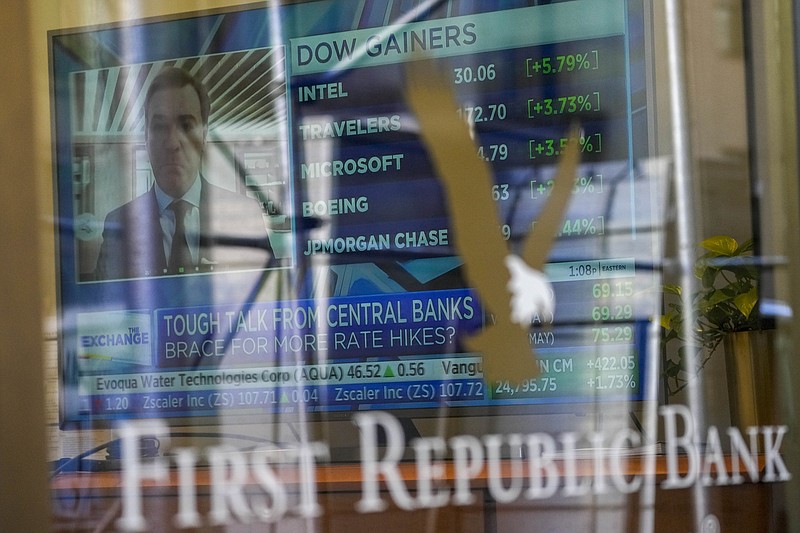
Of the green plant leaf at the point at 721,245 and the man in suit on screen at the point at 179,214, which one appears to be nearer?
the man in suit on screen at the point at 179,214

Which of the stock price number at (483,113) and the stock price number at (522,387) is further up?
the stock price number at (483,113)

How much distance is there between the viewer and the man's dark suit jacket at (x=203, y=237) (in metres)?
1.26

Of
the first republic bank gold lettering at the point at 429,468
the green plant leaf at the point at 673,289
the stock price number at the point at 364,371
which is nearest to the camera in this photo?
the first republic bank gold lettering at the point at 429,468

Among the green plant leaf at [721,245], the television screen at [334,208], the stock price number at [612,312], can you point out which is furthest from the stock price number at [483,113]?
the green plant leaf at [721,245]

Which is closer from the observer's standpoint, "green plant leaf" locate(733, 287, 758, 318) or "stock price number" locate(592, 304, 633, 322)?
"stock price number" locate(592, 304, 633, 322)

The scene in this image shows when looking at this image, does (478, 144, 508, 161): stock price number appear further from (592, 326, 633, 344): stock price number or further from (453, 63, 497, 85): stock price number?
(592, 326, 633, 344): stock price number

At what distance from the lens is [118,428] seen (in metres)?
1.23

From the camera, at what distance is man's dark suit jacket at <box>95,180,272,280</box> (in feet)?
4.14

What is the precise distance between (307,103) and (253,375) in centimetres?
44

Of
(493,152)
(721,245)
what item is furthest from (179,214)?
(721,245)

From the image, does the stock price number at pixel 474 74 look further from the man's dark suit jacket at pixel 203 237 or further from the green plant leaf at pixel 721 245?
the green plant leaf at pixel 721 245

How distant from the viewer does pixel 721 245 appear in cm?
156

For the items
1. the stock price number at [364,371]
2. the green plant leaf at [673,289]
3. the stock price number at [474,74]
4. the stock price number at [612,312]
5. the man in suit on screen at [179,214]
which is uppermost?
the stock price number at [474,74]

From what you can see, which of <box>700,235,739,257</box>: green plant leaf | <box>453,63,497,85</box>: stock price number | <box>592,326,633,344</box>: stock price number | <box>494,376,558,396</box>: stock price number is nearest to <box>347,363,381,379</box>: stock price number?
<box>494,376,558,396</box>: stock price number
